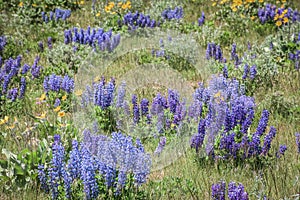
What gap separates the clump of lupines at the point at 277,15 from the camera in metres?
8.01

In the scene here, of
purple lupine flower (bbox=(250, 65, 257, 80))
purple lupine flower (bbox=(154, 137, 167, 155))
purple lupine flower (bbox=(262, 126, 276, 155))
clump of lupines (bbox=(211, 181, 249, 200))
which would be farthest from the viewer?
purple lupine flower (bbox=(250, 65, 257, 80))

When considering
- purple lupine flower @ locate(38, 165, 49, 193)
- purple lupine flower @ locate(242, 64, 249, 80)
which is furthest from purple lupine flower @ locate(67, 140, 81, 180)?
purple lupine flower @ locate(242, 64, 249, 80)

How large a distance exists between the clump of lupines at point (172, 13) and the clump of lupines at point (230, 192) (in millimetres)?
5315

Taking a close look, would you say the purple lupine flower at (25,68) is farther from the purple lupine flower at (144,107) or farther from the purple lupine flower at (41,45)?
the purple lupine flower at (144,107)

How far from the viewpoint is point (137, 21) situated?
809 centimetres

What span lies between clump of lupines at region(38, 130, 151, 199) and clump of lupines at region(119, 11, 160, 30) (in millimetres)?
4692

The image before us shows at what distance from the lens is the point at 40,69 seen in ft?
21.1

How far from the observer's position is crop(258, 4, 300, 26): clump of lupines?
8.01 meters

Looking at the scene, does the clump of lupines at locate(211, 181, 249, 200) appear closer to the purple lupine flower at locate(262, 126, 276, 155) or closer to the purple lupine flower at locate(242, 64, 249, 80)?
the purple lupine flower at locate(262, 126, 276, 155)

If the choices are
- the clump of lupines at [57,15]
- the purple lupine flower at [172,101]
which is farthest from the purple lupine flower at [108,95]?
the clump of lupines at [57,15]

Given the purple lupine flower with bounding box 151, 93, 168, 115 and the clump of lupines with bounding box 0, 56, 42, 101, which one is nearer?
the purple lupine flower with bounding box 151, 93, 168, 115

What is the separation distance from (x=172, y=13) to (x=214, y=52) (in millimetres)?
1911

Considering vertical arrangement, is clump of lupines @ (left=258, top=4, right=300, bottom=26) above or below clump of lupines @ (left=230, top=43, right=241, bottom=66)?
above

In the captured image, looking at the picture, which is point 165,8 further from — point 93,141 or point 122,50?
point 93,141
